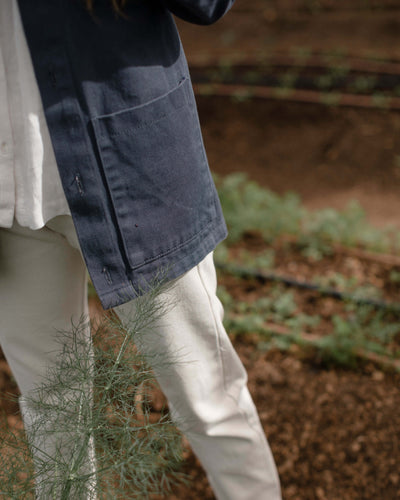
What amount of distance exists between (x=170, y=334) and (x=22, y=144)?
0.48 metres

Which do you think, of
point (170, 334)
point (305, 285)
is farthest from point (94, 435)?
point (305, 285)

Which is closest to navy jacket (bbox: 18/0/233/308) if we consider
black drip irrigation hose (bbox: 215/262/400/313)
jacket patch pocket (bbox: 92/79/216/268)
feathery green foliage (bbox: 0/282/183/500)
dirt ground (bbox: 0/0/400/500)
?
jacket patch pocket (bbox: 92/79/216/268)

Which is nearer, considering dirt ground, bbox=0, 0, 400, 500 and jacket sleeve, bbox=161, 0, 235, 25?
jacket sleeve, bbox=161, 0, 235, 25

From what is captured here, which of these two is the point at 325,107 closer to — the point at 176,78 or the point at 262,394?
the point at 262,394

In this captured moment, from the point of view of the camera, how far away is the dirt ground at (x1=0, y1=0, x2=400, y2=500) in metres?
1.87

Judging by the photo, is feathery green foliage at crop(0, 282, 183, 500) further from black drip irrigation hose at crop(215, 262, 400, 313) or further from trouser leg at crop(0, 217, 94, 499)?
black drip irrigation hose at crop(215, 262, 400, 313)

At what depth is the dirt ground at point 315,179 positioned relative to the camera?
1.87 meters

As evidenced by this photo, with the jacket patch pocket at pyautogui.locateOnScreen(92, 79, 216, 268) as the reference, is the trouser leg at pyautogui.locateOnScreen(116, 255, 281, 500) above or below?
below

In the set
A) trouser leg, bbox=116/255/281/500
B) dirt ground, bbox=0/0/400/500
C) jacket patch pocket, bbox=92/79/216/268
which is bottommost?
dirt ground, bbox=0/0/400/500

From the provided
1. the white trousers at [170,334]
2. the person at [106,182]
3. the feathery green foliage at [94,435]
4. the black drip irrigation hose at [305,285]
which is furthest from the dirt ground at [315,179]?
the feathery green foliage at [94,435]

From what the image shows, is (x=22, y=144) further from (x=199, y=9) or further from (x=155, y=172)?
(x=199, y=9)

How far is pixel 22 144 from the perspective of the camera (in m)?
1.04

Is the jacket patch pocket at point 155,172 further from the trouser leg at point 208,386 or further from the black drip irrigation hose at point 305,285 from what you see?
the black drip irrigation hose at point 305,285

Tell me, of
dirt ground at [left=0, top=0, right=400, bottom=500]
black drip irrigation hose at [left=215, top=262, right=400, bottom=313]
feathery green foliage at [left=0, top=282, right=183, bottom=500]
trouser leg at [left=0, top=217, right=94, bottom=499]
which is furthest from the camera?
black drip irrigation hose at [left=215, top=262, right=400, bottom=313]
